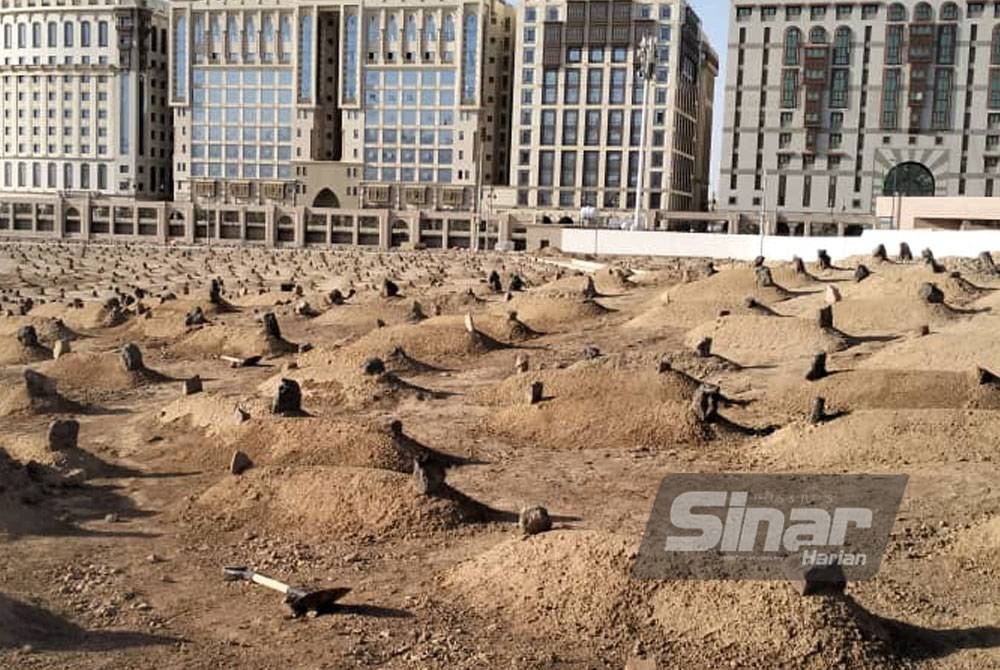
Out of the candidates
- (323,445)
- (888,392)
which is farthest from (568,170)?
(323,445)

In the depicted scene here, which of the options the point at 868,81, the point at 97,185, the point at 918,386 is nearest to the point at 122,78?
the point at 97,185

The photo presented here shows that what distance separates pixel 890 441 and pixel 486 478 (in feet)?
20.5

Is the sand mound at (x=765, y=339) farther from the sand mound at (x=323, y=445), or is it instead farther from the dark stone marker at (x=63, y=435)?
the dark stone marker at (x=63, y=435)

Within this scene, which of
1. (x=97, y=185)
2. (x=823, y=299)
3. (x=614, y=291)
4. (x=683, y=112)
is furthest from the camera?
(x=97, y=185)

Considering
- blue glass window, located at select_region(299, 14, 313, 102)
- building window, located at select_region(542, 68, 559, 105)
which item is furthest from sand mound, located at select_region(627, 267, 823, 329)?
blue glass window, located at select_region(299, 14, 313, 102)

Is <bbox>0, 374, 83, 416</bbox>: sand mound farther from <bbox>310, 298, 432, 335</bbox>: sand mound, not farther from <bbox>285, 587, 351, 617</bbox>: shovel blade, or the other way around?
<bbox>310, 298, 432, 335</bbox>: sand mound

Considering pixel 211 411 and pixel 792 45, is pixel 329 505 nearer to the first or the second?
pixel 211 411

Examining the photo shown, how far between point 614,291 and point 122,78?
312ft

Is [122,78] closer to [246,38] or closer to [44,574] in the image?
[246,38]

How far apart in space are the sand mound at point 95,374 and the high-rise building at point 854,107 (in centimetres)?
7865

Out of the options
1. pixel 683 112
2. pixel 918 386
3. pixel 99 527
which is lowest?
pixel 99 527

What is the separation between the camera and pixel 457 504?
1409cm

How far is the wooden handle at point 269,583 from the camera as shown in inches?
443

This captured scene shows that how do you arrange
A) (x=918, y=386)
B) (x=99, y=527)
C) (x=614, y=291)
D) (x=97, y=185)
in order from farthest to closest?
(x=97, y=185)
(x=614, y=291)
(x=918, y=386)
(x=99, y=527)
